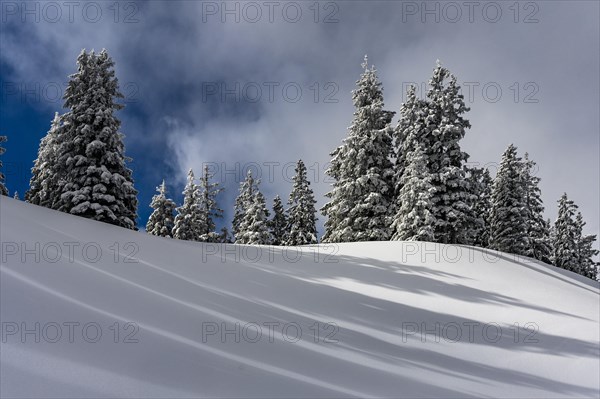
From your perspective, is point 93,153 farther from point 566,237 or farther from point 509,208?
point 566,237

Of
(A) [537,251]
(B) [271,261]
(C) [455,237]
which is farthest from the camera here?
(A) [537,251]

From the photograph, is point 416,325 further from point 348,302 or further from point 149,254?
point 149,254

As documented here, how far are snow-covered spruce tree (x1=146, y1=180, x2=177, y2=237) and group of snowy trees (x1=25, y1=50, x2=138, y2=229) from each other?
13.6 meters

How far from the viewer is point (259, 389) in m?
5.10

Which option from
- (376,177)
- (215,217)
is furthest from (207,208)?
(376,177)

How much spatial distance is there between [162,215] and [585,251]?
47368 millimetres

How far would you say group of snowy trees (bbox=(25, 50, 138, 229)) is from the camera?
67.5ft

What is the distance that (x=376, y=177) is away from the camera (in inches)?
976

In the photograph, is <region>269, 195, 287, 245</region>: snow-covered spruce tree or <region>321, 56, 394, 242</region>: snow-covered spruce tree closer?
<region>321, 56, 394, 242</region>: snow-covered spruce tree

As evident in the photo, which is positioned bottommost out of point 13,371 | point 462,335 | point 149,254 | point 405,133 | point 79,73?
point 462,335

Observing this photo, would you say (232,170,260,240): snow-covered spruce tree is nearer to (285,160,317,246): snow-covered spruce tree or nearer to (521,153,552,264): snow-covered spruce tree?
(285,160,317,246): snow-covered spruce tree

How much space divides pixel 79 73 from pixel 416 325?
75.4 ft

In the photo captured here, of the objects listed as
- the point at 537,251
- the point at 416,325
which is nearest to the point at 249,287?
the point at 416,325

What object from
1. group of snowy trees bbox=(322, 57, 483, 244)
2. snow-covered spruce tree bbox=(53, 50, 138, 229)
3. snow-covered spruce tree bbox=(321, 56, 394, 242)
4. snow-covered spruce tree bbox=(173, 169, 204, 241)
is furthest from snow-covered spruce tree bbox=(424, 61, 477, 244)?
snow-covered spruce tree bbox=(173, 169, 204, 241)
